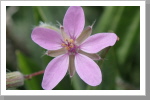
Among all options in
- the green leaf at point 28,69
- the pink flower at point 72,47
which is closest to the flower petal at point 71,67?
the pink flower at point 72,47

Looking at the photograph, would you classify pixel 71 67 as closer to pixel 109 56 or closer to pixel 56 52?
pixel 56 52

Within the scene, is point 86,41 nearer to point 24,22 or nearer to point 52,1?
point 52,1

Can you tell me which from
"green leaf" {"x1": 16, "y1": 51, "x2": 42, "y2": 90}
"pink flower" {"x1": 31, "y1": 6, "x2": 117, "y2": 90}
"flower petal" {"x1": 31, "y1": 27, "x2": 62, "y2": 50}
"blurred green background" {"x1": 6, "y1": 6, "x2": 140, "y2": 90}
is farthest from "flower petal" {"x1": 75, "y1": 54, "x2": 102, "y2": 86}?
"green leaf" {"x1": 16, "y1": 51, "x2": 42, "y2": 90}

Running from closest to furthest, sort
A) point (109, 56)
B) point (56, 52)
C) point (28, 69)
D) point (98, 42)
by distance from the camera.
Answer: point (98, 42) < point (56, 52) < point (109, 56) < point (28, 69)

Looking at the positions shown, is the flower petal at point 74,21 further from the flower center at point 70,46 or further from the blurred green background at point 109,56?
the blurred green background at point 109,56

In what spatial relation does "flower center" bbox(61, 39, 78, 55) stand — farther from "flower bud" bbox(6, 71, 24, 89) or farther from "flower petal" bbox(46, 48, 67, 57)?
"flower bud" bbox(6, 71, 24, 89)

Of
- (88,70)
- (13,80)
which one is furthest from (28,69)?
(88,70)

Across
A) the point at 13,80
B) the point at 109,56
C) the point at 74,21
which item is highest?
the point at 74,21
